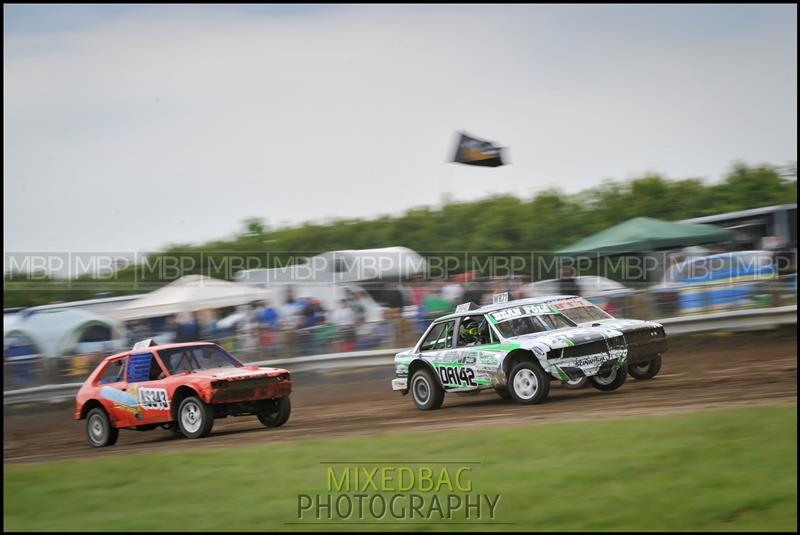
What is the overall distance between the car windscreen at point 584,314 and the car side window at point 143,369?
18.4ft

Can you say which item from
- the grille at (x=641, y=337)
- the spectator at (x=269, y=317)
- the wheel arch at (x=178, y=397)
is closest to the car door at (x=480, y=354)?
the grille at (x=641, y=337)

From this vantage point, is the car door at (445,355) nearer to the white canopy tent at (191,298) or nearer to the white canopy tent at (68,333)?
the white canopy tent at (191,298)

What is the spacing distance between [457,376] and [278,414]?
8.23 ft

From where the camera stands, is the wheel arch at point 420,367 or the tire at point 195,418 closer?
the tire at point 195,418

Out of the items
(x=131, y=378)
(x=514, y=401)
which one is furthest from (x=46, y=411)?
(x=514, y=401)

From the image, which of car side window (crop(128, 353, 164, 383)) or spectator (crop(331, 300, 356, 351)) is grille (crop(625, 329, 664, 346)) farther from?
spectator (crop(331, 300, 356, 351))

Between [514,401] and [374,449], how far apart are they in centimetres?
375

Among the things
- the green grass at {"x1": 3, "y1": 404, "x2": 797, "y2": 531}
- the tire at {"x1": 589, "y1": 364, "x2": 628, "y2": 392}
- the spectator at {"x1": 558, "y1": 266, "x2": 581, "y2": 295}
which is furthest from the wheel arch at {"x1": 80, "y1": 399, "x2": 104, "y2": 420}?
the spectator at {"x1": 558, "y1": 266, "x2": 581, "y2": 295}

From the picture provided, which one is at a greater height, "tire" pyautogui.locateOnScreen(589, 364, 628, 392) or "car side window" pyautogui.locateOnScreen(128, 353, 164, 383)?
"car side window" pyautogui.locateOnScreen(128, 353, 164, 383)

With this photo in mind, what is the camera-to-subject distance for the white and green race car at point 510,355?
1252 cm

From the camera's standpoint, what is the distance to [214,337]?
18.5 meters

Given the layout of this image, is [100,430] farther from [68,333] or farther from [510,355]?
[68,333]

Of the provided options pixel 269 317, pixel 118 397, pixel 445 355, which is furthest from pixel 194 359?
pixel 269 317

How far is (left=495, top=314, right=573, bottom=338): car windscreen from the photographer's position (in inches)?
525
